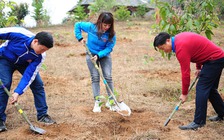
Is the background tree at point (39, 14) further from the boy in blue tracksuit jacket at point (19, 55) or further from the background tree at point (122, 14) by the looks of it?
the boy in blue tracksuit jacket at point (19, 55)

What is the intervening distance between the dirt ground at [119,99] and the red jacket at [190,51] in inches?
27.7

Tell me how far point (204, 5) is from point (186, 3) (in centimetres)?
45

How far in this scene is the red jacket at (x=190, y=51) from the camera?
3418 millimetres

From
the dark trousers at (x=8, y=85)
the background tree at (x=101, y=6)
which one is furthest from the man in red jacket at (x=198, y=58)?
the background tree at (x=101, y=6)

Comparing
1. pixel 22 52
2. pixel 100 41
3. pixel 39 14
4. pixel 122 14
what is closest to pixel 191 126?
pixel 100 41

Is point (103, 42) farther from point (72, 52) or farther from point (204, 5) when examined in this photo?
point (72, 52)

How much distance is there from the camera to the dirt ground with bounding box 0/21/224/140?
3637mm

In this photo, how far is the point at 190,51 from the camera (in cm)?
348

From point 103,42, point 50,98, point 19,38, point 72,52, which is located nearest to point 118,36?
point 72,52

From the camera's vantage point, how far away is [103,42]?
4.27m

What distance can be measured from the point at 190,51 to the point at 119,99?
209cm

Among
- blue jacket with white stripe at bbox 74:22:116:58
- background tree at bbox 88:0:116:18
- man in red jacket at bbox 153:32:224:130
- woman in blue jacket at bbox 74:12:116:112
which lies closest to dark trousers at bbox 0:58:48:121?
woman in blue jacket at bbox 74:12:116:112

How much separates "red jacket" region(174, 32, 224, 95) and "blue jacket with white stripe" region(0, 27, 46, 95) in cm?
163

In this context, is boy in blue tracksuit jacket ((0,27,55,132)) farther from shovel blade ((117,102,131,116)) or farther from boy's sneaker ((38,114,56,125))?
shovel blade ((117,102,131,116))
